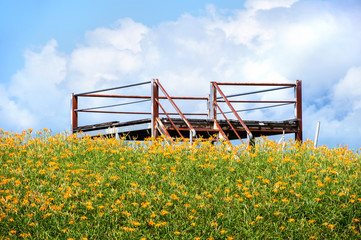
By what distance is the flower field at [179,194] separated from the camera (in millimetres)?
Answer: 6652

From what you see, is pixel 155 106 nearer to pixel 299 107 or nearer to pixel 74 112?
pixel 74 112

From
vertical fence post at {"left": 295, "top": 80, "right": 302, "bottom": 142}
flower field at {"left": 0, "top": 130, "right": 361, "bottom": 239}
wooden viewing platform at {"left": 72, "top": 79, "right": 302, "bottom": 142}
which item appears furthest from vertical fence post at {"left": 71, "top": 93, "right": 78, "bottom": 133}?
vertical fence post at {"left": 295, "top": 80, "right": 302, "bottom": 142}

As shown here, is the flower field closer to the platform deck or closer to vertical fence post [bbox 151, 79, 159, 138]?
vertical fence post [bbox 151, 79, 159, 138]

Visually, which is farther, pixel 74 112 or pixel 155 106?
pixel 74 112

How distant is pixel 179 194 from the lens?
7316mm

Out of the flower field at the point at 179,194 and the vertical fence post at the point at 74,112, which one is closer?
the flower field at the point at 179,194

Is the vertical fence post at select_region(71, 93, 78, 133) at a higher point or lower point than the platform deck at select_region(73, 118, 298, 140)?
higher

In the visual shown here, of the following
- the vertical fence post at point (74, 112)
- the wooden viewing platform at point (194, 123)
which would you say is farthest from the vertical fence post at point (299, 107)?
the vertical fence post at point (74, 112)

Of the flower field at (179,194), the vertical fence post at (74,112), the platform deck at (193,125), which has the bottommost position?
the flower field at (179,194)

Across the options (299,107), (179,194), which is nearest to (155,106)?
(299,107)

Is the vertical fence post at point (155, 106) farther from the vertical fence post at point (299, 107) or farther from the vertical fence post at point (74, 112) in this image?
the vertical fence post at point (299, 107)

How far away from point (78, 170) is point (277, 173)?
3.66 metres

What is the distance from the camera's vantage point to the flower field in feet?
21.8

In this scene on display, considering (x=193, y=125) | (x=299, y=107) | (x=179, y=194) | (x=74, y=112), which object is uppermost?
(x=74, y=112)
